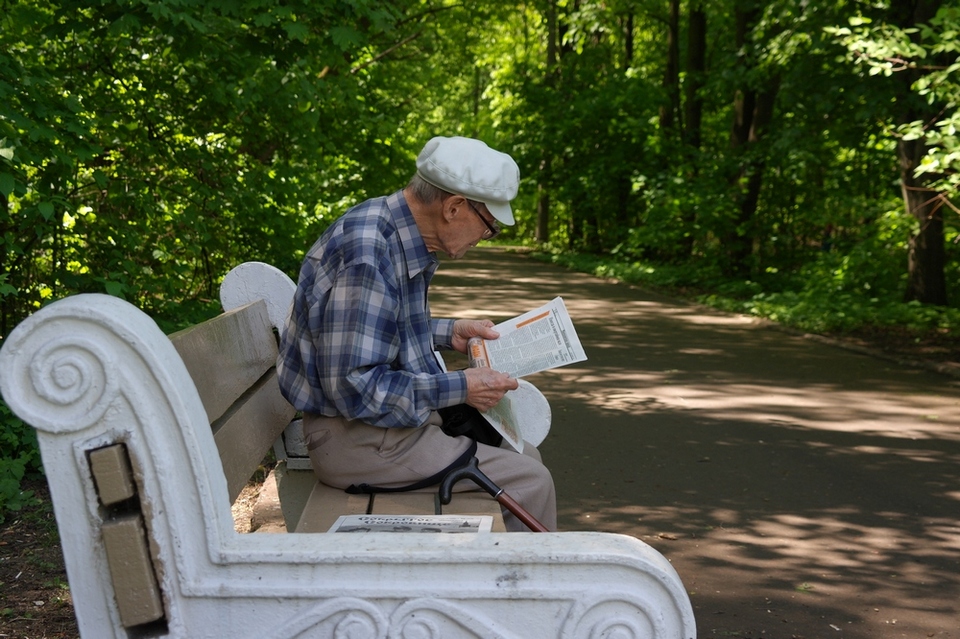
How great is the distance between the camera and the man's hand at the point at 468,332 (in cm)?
359

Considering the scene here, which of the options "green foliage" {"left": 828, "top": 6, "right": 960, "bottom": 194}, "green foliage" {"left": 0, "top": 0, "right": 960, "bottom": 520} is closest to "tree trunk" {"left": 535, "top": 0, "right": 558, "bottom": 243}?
"green foliage" {"left": 0, "top": 0, "right": 960, "bottom": 520}

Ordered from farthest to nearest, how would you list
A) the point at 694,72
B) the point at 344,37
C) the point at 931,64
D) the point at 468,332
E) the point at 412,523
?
Result: the point at 694,72
the point at 931,64
the point at 344,37
the point at 468,332
the point at 412,523

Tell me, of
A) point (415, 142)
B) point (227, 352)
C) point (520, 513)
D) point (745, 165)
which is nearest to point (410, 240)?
point (227, 352)

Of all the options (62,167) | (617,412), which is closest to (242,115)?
(62,167)

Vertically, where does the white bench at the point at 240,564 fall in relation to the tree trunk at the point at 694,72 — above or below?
below

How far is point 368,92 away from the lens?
1282 cm

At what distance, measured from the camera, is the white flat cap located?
300 cm

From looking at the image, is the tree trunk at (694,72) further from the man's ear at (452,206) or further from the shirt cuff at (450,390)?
the shirt cuff at (450,390)

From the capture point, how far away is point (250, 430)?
10.3 feet

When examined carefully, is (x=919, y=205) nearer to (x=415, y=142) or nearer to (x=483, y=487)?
(x=415, y=142)

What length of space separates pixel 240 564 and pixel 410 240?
1.24 metres

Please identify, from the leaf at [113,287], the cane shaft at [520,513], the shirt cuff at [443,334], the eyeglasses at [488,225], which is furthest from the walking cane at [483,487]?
the leaf at [113,287]

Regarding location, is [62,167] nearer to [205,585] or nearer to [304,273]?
[304,273]

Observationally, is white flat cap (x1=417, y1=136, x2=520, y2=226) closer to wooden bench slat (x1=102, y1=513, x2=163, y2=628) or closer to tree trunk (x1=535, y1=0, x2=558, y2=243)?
wooden bench slat (x1=102, y1=513, x2=163, y2=628)
